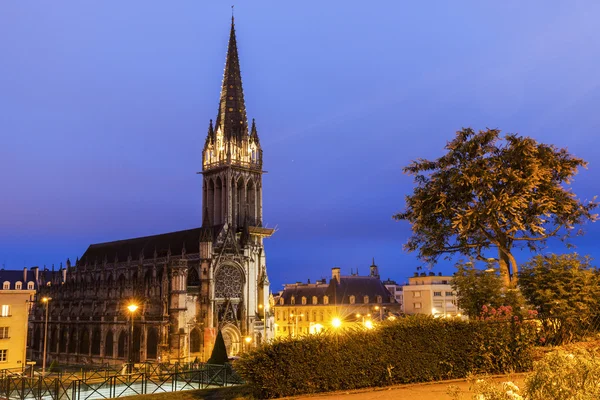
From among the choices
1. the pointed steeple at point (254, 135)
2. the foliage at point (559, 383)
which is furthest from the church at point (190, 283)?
the foliage at point (559, 383)

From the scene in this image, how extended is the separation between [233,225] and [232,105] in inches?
704

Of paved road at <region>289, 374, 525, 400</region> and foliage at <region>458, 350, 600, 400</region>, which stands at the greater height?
foliage at <region>458, 350, 600, 400</region>

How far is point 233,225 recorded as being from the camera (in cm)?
8262

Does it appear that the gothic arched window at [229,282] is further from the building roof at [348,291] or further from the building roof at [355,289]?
the building roof at [355,289]

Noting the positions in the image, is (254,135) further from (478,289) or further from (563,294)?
(563,294)

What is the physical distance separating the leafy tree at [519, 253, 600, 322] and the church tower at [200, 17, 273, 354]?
5017 cm

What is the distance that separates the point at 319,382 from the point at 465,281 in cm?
891

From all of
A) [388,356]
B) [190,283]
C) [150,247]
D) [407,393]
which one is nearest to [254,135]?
[150,247]

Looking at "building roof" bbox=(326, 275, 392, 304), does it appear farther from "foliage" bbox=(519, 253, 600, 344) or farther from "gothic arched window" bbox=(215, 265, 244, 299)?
"foliage" bbox=(519, 253, 600, 344)

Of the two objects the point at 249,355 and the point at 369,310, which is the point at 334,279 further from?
the point at 249,355

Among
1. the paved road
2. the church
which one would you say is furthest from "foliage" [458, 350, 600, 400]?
the church

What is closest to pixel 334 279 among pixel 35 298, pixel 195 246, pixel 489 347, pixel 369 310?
pixel 369 310

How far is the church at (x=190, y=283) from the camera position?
68.1 metres

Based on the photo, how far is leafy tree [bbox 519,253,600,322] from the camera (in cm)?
2128
